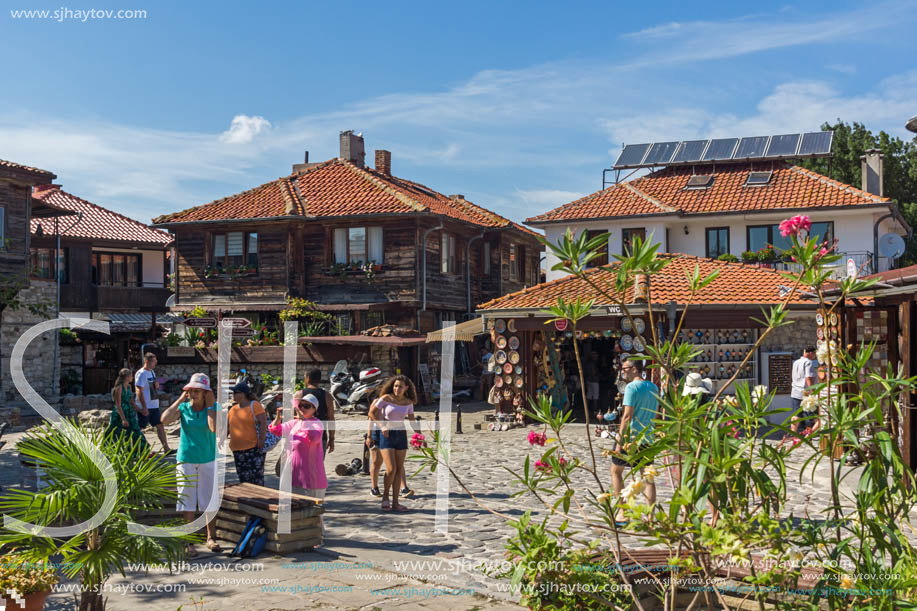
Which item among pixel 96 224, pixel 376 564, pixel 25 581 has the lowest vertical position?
pixel 376 564

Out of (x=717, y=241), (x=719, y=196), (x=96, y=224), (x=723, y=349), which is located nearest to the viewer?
(x=723, y=349)

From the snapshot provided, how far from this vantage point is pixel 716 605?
568cm

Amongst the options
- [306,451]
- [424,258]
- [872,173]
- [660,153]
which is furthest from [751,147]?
[306,451]

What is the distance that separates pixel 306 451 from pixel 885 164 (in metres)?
43.1

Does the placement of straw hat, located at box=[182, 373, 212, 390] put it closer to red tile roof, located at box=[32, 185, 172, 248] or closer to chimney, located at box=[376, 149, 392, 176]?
chimney, located at box=[376, 149, 392, 176]

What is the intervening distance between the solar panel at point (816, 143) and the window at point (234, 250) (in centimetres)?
1912

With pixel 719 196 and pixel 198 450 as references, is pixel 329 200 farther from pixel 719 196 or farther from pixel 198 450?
Result: pixel 198 450

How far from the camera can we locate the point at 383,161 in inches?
1462

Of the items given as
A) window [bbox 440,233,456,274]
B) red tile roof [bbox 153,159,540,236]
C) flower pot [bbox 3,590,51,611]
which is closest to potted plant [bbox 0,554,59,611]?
flower pot [bbox 3,590,51,611]

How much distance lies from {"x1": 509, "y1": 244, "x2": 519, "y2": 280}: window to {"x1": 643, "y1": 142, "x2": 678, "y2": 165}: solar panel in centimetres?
679

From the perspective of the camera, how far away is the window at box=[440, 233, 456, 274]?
102 feet

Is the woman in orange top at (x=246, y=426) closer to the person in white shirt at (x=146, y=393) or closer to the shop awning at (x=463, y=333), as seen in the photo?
the person in white shirt at (x=146, y=393)

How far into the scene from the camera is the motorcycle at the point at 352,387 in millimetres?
24266

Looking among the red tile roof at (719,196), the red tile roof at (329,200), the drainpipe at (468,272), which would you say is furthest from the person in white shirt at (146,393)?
the drainpipe at (468,272)
